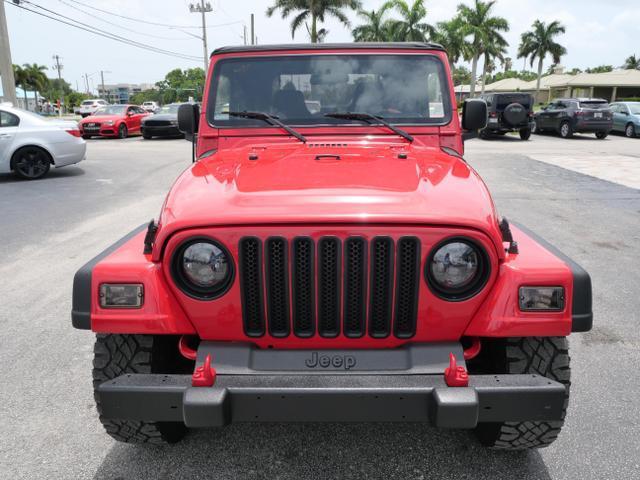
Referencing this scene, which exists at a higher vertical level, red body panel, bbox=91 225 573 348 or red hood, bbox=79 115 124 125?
red body panel, bbox=91 225 573 348

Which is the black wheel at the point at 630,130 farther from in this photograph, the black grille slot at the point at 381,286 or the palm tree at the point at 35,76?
the palm tree at the point at 35,76

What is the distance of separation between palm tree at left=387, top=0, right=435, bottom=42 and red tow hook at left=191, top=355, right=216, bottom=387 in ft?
143

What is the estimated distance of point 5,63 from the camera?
1881cm

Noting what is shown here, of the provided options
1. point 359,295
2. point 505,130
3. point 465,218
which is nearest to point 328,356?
point 359,295

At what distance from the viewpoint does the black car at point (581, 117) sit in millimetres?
21016

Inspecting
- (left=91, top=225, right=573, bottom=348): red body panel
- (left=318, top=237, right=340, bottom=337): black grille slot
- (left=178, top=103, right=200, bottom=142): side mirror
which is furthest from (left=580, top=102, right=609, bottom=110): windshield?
(left=318, top=237, right=340, bottom=337): black grille slot

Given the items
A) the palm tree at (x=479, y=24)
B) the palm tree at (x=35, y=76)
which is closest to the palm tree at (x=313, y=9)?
the palm tree at (x=479, y=24)

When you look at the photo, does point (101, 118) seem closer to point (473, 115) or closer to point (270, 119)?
point (270, 119)

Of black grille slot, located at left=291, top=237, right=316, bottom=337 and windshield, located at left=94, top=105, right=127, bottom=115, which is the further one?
windshield, located at left=94, top=105, right=127, bottom=115

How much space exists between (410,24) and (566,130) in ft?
78.5

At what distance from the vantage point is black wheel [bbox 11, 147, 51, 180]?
10883mm

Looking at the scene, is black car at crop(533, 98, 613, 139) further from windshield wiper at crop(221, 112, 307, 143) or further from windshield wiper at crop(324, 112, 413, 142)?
windshield wiper at crop(221, 112, 307, 143)

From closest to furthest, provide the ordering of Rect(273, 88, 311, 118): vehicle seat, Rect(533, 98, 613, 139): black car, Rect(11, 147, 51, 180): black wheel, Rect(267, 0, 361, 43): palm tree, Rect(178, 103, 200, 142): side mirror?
Rect(273, 88, 311, 118): vehicle seat
Rect(178, 103, 200, 142): side mirror
Rect(11, 147, 51, 180): black wheel
Rect(533, 98, 613, 139): black car
Rect(267, 0, 361, 43): palm tree

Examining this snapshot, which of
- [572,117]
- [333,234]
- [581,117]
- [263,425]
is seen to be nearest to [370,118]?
[333,234]
